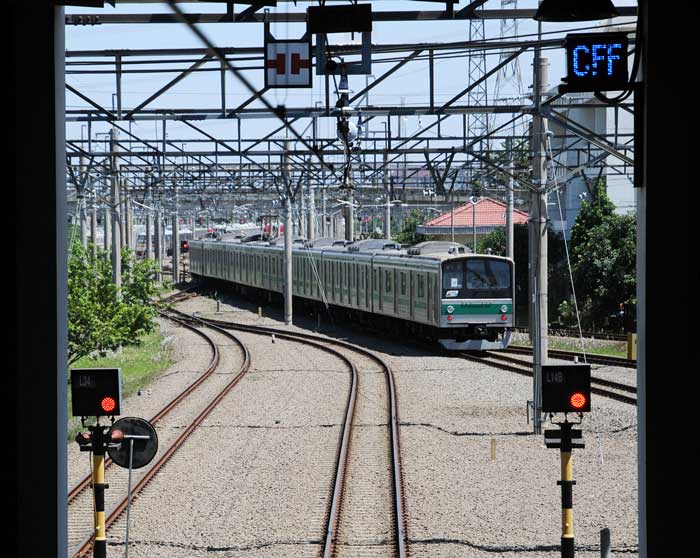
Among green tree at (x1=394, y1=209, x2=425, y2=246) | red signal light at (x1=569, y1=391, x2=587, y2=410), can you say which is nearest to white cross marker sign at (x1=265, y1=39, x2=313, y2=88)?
red signal light at (x1=569, y1=391, x2=587, y2=410)

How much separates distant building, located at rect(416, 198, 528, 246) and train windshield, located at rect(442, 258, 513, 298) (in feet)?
82.1

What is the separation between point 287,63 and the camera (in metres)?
9.22

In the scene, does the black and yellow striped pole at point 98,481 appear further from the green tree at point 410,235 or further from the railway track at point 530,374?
the green tree at point 410,235

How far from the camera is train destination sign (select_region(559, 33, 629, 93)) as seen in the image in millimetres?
5117

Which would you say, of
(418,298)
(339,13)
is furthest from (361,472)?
(418,298)

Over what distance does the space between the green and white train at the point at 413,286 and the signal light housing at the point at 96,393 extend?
16.3 m

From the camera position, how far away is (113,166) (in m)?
23.3

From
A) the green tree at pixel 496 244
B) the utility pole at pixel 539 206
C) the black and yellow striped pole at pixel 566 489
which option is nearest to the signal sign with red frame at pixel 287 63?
the black and yellow striped pole at pixel 566 489

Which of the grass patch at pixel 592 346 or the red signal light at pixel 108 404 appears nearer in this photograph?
the red signal light at pixel 108 404

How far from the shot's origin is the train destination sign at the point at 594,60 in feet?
16.8

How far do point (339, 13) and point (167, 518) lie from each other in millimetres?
5687

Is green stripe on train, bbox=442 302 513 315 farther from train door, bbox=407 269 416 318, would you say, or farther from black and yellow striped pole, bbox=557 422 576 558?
black and yellow striped pole, bbox=557 422 576 558

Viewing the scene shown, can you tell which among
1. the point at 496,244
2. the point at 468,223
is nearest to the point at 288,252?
the point at 496,244
